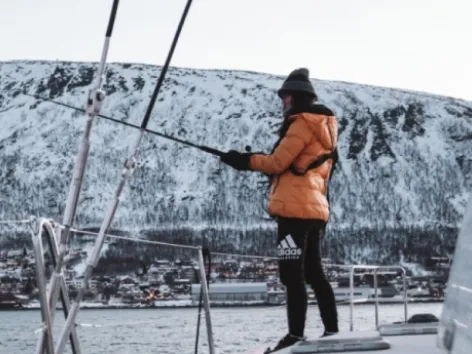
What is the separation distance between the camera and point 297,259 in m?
4.31

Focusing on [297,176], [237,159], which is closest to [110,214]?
[237,159]

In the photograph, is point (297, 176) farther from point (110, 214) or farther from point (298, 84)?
point (110, 214)

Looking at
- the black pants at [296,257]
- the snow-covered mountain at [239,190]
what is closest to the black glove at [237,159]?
the black pants at [296,257]

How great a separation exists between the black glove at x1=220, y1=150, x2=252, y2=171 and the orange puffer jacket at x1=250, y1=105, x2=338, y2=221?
27 millimetres

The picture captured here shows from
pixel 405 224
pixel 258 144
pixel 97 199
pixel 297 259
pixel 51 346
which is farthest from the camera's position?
pixel 258 144

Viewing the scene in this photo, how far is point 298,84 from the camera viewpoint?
14.4 ft

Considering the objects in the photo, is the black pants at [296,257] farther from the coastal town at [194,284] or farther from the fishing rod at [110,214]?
the coastal town at [194,284]

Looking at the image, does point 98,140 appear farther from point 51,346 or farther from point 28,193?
point 51,346

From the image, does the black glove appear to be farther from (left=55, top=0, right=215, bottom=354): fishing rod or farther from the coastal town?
the coastal town

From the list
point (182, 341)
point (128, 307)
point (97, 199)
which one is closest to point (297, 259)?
point (182, 341)

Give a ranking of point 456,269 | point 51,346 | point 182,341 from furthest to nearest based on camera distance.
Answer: point 182,341, point 51,346, point 456,269

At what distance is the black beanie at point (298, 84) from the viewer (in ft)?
14.4

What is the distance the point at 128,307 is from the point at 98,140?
7696cm

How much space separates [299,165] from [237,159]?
28 centimetres
